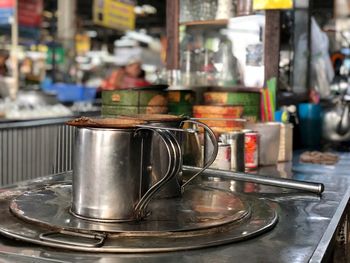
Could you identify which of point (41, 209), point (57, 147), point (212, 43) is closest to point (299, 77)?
point (212, 43)

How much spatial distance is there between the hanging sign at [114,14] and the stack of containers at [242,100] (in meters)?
3.91

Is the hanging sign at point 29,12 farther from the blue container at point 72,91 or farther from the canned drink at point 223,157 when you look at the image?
the canned drink at point 223,157

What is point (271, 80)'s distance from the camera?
2.53m

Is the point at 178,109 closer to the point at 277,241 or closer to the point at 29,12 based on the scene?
the point at 277,241

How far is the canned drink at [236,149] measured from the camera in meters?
1.92

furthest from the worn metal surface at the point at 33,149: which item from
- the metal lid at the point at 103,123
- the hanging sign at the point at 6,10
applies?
the metal lid at the point at 103,123

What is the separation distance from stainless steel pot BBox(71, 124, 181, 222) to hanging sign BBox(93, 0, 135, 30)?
16.8ft

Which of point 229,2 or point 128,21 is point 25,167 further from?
point 128,21

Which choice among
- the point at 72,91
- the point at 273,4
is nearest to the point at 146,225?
the point at 273,4

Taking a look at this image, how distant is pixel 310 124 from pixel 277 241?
6.59 feet

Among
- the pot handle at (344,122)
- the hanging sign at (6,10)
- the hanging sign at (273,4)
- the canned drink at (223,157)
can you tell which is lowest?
the canned drink at (223,157)

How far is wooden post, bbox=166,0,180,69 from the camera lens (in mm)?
2725

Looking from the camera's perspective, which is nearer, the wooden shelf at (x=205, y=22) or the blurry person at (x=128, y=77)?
the wooden shelf at (x=205, y=22)

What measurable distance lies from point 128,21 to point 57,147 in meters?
3.16
